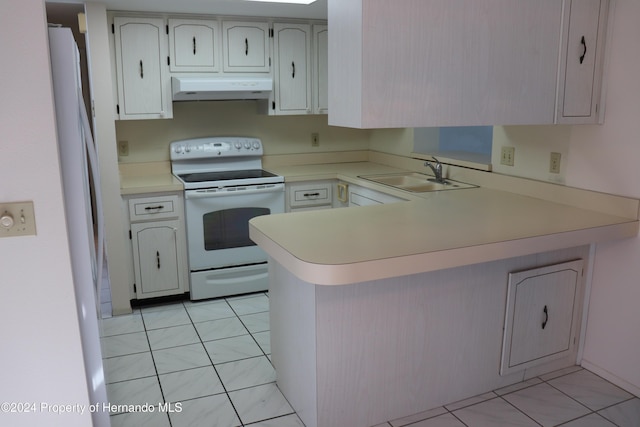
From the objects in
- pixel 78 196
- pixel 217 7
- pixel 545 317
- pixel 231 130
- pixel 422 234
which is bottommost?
pixel 545 317

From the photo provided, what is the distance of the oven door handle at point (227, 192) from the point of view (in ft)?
11.9

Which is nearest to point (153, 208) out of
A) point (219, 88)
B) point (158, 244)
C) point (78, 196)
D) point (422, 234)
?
point (158, 244)

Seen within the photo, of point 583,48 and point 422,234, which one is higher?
point 583,48

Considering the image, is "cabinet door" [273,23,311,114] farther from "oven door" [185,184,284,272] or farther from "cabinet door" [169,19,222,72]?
"oven door" [185,184,284,272]

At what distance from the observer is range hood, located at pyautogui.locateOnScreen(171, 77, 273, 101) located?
3.65 meters

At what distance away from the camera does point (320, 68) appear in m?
4.19

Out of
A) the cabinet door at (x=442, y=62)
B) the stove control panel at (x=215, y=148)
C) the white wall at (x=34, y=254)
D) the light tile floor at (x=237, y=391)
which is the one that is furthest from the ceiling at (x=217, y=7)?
the light tile floor at (x=237, y=391)

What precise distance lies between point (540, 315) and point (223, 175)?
241 cm

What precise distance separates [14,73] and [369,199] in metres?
2.51

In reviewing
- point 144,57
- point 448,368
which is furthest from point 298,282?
point 144,57

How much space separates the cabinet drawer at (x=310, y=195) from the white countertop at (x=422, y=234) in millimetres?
1201

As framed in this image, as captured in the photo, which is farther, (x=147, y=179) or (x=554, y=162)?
(x=147, y=179)

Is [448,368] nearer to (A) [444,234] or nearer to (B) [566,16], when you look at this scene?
(A) [444,234]

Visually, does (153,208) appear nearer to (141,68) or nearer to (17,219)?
(141,68)
